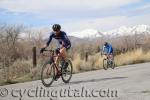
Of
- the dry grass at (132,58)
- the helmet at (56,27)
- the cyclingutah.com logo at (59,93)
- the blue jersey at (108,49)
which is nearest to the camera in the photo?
the cyclingutah.com logo at (59,93)

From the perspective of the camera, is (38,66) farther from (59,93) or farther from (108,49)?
(59,93)

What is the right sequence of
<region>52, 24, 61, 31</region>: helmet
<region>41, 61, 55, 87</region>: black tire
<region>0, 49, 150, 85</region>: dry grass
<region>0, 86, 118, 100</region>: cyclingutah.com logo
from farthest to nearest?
<region>0, 49, 150, 85</region>: dry grass
<region>52, 24, 61, 31</region>: helmet
<region>41, 61, 55, 87</region>: black tire
<region>0, 86, 118, 100</region>: cyclingutah.com logo

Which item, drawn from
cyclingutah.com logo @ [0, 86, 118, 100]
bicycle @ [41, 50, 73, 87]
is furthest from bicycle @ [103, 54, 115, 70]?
cyclingutah.com logo @ [0, 86, 118, 100]

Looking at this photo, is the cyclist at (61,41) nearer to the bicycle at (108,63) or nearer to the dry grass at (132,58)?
the bicycle at (108,63)

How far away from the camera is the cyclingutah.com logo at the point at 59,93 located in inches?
436

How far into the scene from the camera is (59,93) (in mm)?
11617

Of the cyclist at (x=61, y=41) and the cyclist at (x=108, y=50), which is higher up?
the cyclist at (x=61, y=41)

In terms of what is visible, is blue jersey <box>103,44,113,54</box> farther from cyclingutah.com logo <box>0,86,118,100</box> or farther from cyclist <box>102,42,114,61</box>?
cyclingutah.com logo <box>0,86,118,100</box>

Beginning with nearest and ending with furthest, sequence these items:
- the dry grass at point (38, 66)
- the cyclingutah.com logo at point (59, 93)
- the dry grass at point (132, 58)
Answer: the cyclingutah.com logo at point (59, 93) → the dry grass at point (38, 66) → the dry grass at point (132, 58)

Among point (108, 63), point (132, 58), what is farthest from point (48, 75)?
point (132, 58)

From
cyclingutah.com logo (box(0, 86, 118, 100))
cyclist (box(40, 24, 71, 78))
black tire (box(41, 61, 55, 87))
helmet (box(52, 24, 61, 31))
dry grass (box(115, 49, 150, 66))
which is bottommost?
dry grass (box(115, 49, 150, 66))

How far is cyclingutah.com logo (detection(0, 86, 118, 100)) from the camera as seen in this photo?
436 inches

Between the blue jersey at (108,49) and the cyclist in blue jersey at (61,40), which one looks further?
the blue jersey at (108,49)

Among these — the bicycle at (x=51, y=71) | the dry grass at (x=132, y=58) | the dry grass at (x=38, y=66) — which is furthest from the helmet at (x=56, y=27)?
the dry grass at (x=132, y=58)
